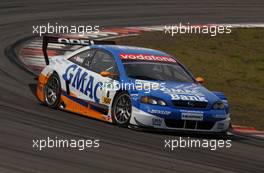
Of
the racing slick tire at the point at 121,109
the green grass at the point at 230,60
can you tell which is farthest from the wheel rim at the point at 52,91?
the green grass at the point at 230,60

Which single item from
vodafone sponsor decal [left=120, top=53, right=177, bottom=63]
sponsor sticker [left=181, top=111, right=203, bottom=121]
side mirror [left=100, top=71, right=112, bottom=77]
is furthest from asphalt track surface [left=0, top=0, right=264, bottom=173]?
vodafone sponsor decal [left=120, top=53, right=177, bottom=63]

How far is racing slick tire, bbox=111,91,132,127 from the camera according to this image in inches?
517

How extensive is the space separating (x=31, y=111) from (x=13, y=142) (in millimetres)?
3042

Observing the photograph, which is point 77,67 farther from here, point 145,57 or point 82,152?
point 82,152

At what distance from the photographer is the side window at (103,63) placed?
14.1m

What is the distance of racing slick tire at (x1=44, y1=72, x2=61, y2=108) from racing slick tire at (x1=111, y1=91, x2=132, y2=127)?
1683 mm

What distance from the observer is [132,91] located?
43.2 ft

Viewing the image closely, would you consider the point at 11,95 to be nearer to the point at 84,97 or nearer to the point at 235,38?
the point at 84,97
